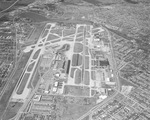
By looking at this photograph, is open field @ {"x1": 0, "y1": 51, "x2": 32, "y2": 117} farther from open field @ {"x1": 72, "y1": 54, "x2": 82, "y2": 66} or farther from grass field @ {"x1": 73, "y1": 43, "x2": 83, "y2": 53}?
grass field @ {"x1": 73, "y1": 43, "x2": 83, "y2": 53}

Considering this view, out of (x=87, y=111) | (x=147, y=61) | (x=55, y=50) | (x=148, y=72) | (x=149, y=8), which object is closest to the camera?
(x=87, y=111)

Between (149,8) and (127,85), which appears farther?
(149,8)

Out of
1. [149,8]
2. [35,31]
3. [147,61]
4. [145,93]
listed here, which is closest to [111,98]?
[145,93]

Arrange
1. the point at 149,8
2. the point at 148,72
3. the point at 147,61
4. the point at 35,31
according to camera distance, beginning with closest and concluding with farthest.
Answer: the point at 148,72
the point at 147,61
the point at 35,31
the point at 149,8

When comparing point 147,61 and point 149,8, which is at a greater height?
point 149,8

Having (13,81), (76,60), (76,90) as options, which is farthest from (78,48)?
(13,81)

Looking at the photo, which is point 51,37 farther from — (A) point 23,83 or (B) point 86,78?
(B) point 86,78

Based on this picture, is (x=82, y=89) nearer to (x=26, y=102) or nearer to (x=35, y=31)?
(x=26, y=102)
